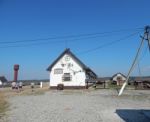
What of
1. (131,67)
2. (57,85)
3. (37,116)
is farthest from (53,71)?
(37,116)

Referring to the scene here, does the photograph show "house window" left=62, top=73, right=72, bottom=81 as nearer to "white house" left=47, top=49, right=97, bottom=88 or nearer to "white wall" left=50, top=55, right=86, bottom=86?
"white house" left=47, top=49, right=97, bottom=88

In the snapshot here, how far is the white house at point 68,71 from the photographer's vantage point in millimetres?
38438

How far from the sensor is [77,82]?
126 feet

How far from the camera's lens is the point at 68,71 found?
3888 cm

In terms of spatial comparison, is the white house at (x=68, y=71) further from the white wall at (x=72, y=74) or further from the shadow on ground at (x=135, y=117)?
the shadow on ground at (x=135, y=117)

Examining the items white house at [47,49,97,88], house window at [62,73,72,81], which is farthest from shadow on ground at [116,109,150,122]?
house window at [62,73,72,81]

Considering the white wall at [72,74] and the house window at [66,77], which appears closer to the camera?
the white wall at [72,74]

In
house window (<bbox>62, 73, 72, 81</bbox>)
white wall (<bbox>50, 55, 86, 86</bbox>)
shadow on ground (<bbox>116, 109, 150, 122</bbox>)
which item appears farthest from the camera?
house window (<bbox>62, 73, 72, 81</bbox>)

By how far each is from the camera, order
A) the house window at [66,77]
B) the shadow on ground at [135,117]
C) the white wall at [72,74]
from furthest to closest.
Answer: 1. the house window at [66,77]
2. the white wall at [72,74]
3. the shadow on ground at [135,117]

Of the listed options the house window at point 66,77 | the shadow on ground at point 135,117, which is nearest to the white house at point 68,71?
the house window at point 66,77

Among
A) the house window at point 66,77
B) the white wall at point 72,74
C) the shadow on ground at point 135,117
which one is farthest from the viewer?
the house window at point 66,77

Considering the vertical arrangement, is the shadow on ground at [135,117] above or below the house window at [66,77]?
below

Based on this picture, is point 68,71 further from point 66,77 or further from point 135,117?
point 135,117

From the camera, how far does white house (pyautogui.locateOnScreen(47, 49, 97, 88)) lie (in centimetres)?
3844
